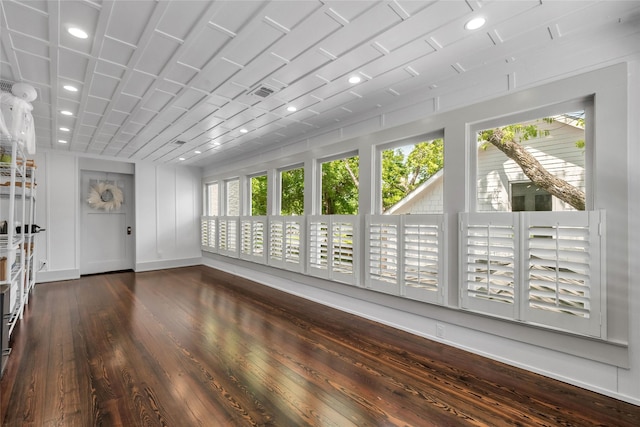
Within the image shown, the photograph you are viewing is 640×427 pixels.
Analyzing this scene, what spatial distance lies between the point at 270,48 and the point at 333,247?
8.06 feet

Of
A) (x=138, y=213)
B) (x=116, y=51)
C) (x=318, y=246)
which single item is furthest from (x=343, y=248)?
(x=138, y=213)

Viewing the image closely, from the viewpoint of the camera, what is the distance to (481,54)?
2.28 metres

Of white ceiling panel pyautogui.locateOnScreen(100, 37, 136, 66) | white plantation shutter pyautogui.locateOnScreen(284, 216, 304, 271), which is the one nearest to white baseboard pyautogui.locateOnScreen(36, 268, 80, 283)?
white plantation shutter pyautogui.locateOnScreen(284, 216, 304, 271)

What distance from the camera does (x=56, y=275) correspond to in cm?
551

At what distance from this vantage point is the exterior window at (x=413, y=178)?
3016 millimetres

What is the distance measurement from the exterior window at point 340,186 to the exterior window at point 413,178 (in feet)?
1.56

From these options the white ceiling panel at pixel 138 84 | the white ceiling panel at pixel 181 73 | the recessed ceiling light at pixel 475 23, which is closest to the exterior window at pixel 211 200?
the white ceiling panel at pixel 138 84

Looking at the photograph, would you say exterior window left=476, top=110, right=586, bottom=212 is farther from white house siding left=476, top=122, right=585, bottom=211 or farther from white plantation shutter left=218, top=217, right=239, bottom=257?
white plantation shutter left=218, top=217, right=239, bottom=257

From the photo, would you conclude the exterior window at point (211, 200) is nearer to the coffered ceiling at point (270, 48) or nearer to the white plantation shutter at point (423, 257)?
the coffered ceiling at point (270, 48)

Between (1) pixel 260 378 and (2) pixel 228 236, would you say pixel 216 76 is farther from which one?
(2) pixel 228 236

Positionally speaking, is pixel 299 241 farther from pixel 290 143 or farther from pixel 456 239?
pixel 456 239

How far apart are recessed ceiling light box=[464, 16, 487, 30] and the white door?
7.17 m

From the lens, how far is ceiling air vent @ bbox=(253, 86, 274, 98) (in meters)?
2.86

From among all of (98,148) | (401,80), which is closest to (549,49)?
(401,80)
